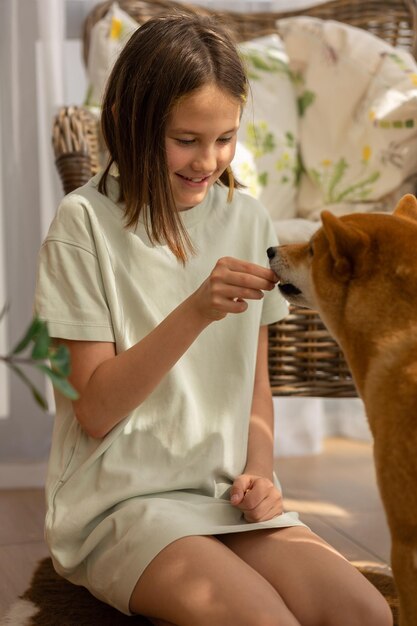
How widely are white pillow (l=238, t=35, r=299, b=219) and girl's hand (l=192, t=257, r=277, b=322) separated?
103 cm

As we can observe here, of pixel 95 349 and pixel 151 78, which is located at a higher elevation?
pixel 151 78

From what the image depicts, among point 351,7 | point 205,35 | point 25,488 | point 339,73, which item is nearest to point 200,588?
point 205,35

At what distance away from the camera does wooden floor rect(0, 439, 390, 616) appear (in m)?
1.64

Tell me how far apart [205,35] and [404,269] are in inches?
19.9

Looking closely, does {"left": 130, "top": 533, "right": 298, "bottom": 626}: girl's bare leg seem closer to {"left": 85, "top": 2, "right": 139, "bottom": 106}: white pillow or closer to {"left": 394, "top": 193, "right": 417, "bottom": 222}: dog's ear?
{"left": 394, "top": 193, "right": 417, "bottom": 222}: dog's ear

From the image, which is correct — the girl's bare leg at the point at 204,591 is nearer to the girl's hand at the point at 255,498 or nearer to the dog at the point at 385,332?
the girl's hand at the point at 255,498

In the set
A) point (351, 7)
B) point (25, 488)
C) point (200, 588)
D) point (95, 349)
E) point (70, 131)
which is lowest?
point (25, 488)

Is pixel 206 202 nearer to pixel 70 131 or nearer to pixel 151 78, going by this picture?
pixel 151 78

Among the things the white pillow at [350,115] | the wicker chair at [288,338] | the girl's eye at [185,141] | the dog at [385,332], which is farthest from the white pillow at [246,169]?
the dog at [385,332]

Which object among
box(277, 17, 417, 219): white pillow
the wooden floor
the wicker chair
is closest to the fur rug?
the wooden floor

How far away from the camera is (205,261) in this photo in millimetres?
1357

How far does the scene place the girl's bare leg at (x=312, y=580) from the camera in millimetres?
1186

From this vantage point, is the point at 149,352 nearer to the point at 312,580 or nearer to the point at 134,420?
the point at 134,420

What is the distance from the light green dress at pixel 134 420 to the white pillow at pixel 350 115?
790mm
